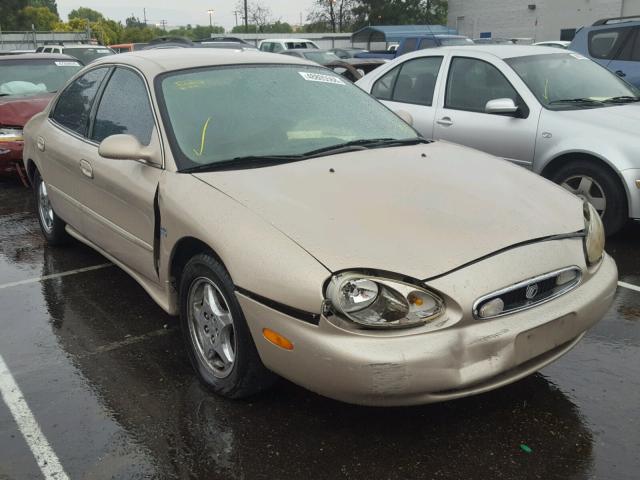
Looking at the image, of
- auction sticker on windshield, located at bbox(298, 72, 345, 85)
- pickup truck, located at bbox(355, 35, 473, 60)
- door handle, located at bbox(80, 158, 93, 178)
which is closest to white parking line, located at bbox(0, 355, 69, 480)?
door handle, located at bbox(80, 158, 93, 178)

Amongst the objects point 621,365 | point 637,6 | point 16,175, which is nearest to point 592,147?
point 621,365

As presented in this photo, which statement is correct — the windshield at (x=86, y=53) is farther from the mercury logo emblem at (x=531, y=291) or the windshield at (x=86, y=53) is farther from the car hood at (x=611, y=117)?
the mercury logo emblem at (x=531, y=291)

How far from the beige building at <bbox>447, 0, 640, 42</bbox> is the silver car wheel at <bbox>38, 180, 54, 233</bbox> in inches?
1388

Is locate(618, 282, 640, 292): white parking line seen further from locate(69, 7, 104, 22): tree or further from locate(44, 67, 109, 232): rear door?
locate(69, 7, 104, 22): tree

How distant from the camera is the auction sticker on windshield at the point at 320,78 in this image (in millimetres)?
4177

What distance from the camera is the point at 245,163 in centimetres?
339

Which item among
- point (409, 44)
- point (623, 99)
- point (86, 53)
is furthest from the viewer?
point (409, 44)

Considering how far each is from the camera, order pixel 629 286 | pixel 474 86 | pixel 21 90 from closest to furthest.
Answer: pixel 629 286 → pixel 474 86 → pixel 21 90

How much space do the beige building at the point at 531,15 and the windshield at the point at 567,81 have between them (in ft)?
105

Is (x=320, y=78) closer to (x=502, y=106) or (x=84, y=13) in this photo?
(x=502, y=106)

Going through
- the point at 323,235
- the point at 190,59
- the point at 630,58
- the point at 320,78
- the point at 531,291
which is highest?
the point at 190,59

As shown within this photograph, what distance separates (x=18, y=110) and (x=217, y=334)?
598 centimetres

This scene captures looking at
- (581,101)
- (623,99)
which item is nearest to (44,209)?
(581,101)

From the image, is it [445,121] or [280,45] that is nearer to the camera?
[445,121]
